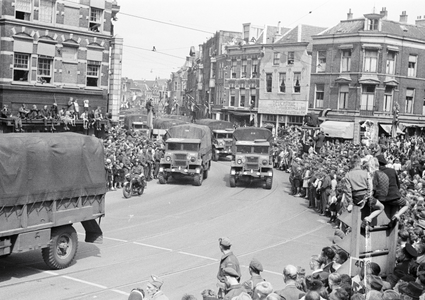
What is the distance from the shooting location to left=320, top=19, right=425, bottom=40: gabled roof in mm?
49875

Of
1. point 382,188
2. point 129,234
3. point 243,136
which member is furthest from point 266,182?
point 382,188

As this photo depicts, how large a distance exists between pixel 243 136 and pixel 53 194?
1907 centimetres

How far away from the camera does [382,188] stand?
922 cm

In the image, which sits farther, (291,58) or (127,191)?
(291,58)

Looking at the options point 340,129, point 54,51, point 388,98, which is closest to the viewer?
point 54,51

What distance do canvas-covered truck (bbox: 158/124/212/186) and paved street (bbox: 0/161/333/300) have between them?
136 cm

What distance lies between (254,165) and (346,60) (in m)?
24.4

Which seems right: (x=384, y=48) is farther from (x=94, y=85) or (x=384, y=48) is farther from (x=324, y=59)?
(x=94, y=85)

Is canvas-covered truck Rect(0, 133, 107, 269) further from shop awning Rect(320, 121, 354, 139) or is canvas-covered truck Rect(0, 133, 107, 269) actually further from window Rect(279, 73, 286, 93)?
window Rect(279, 73, 286, 93)

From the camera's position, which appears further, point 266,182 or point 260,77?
point 260,77

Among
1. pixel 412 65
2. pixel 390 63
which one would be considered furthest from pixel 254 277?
pixel 412 65

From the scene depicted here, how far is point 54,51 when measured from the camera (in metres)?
34.6

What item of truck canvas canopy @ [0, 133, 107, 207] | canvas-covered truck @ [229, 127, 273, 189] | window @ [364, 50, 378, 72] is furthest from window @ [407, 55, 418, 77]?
truck canvas canopy @ [0, 133, 107, 207]

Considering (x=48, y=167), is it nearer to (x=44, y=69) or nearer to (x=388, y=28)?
(x=44, y=69)
